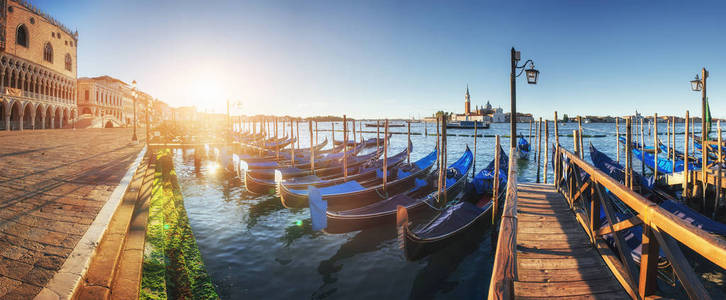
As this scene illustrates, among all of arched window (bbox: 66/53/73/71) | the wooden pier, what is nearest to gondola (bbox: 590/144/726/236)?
the wooden pier

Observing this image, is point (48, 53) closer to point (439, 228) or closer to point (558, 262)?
point (439, 228)

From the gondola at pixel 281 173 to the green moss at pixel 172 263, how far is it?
3449 millimetres

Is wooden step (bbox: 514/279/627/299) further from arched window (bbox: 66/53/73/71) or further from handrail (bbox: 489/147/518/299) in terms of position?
arched window (bbox: 66/53/73/71)

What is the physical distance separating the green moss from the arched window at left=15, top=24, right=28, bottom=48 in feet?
110

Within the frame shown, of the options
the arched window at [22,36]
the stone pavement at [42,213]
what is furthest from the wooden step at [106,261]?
the arched window at [22,36]

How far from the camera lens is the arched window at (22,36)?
26.4 metres

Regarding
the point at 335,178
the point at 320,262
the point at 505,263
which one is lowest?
the point at 320,262

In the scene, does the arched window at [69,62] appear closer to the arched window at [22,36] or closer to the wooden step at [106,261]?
the arched window at [22,36]

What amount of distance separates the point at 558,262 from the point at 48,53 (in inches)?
1764

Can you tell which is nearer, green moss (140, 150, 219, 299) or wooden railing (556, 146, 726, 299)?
wooden railing (556, 146, 726, 299)

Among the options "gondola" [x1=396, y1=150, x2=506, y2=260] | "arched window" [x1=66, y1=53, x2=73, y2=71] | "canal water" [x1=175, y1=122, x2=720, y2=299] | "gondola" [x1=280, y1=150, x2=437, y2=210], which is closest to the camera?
"canal water" [x1=175, y1=122, x2=720, y2=299]

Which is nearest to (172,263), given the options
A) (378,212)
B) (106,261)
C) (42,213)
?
(106,261)

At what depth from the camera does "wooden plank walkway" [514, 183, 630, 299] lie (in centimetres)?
258

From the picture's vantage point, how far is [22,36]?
89.3 ft
